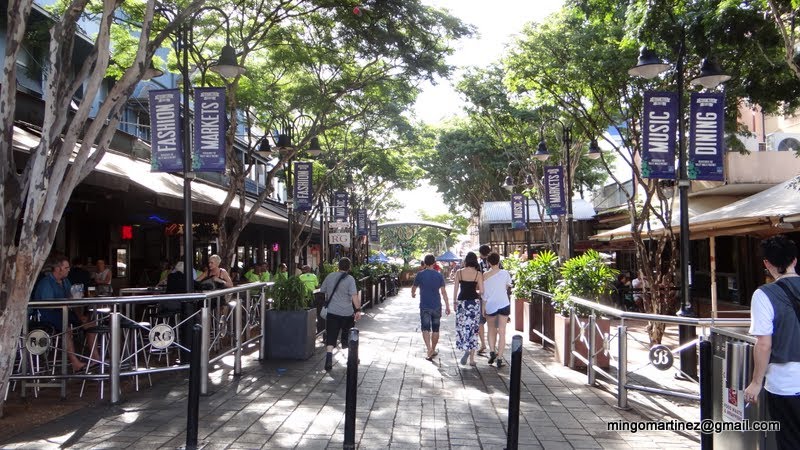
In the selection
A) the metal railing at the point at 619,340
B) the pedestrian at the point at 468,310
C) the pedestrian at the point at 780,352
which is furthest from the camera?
the pedestrian at the point at 468,310

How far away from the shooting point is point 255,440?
19.0ft

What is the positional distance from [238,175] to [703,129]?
8703mm

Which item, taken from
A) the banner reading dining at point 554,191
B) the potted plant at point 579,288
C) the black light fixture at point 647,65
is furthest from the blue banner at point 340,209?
the black light fixture at point 647,65

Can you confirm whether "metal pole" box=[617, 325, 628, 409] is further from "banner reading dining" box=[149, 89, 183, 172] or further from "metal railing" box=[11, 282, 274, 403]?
"banner reading dining" box=[149, 89, 183, 172]

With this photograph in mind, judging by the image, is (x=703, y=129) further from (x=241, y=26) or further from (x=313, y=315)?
(x=241, y=26)

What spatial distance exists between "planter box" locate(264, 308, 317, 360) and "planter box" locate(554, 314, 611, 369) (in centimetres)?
385

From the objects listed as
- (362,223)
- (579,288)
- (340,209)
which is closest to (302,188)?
(340,209)

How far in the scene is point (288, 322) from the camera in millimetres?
10086

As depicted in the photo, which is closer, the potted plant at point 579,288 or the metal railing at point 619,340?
the metal railing at point 619,340

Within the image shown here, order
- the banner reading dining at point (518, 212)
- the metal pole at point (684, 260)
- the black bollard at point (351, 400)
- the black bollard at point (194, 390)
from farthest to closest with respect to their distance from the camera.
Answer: the banner reading dining at point (518, 212)
the metal pole at point (684, 260)
the black bollard at point (194, 390)
the black bollard at point (351, 400)

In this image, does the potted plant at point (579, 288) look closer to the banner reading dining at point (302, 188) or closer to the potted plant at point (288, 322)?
the potted plant at point (288, 322)

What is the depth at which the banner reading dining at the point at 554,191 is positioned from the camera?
710 inches

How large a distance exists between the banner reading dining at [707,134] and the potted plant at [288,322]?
597cm

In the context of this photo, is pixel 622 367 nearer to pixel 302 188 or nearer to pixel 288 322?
pixel 288 322
